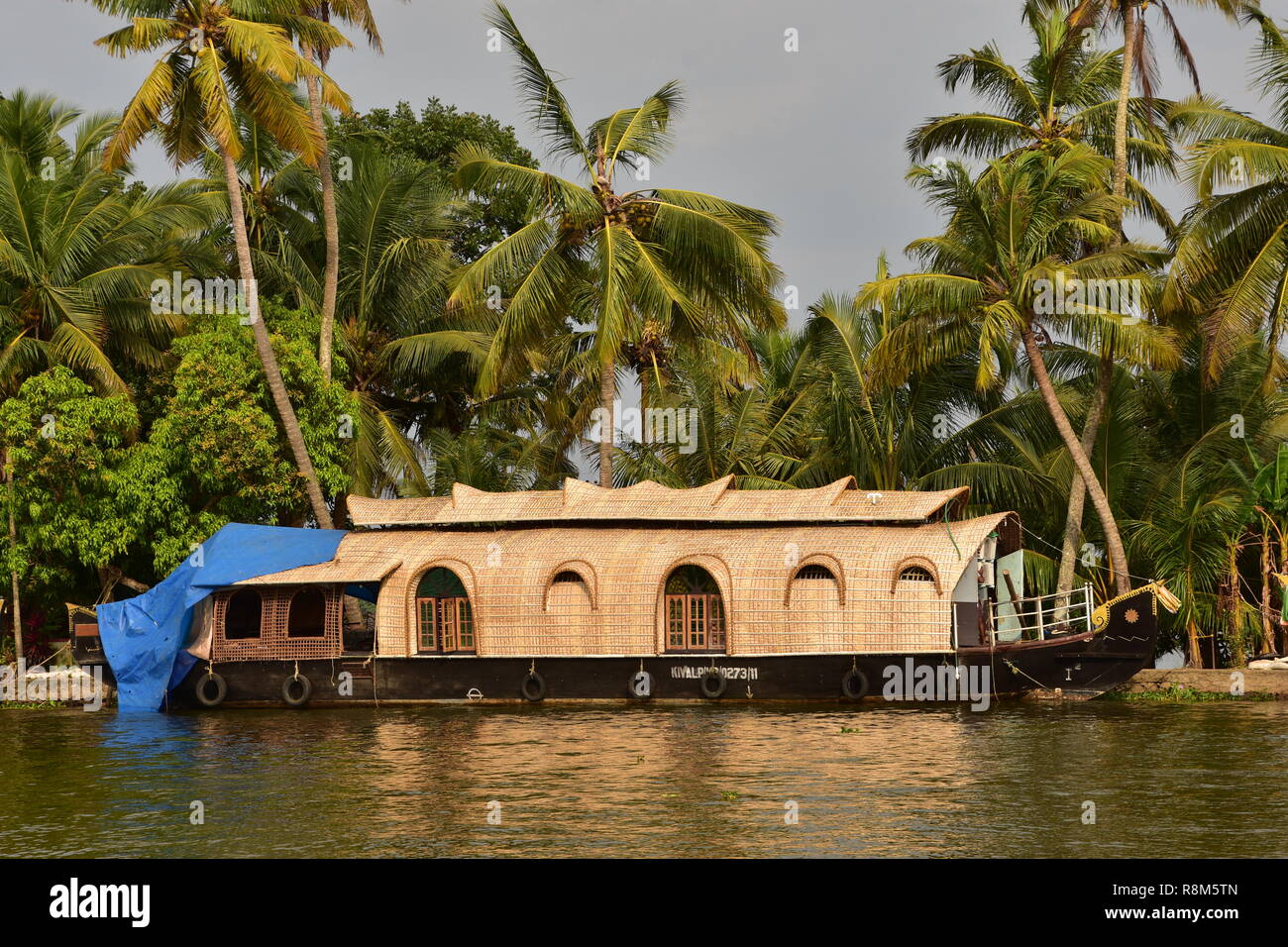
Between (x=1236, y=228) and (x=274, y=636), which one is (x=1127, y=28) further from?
(x=274, y=636)

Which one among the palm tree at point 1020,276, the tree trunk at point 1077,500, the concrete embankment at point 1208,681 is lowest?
the concrete embankment at point 1208,681

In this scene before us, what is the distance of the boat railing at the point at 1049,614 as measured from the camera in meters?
19.9

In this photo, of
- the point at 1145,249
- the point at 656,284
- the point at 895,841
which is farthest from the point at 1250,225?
the point at 895,841

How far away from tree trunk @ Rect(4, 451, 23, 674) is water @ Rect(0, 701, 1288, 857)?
438 cm

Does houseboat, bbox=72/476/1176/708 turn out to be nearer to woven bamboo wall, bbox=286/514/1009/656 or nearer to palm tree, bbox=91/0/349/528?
woven bamboo wall, bbox=286/514/1009/656

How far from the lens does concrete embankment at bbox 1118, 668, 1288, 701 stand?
2025 cm

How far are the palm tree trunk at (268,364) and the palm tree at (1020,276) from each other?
9.30 meters

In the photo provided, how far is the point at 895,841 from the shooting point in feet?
36.7

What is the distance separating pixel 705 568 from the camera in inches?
800

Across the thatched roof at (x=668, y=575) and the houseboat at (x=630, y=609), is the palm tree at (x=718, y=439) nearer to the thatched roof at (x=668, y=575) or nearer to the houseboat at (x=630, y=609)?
the houseboat at (x=630, y=609)

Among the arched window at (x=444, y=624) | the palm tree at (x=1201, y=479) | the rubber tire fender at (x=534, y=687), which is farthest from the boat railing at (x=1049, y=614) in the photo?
the arched window at (x=444, y=624)

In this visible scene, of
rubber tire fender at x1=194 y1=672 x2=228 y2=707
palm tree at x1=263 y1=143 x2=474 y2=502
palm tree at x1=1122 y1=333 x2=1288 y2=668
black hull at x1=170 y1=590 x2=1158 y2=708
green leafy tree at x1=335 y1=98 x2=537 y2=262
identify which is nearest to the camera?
black hull at x1=170 y1=590 x2=1158 y2=708

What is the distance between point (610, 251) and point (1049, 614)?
8517mm

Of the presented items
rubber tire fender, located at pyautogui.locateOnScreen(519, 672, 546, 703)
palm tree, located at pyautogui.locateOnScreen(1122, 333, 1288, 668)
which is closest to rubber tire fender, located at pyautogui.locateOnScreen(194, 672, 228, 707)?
rubber tire fender, located at pyautogui.locateOnScreen(519, 672, 546, 703)
